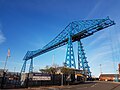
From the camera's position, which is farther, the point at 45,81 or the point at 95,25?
the point at 95,25

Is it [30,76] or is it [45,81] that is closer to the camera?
[30,76]

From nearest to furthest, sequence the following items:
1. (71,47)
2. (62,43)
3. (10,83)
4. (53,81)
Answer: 1. (10,83)
2. (53,81)
3. (71,47)
4. (62,43)

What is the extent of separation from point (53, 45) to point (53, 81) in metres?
39.8

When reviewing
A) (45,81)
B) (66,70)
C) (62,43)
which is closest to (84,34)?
(62,43)

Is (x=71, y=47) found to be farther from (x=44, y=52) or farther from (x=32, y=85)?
(x=32, y=85)

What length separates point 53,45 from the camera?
2872 inches

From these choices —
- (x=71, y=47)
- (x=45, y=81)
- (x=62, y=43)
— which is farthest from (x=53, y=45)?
(x=45, y=81)

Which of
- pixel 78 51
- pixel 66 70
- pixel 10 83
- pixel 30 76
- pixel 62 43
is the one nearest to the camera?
pixel 10 83

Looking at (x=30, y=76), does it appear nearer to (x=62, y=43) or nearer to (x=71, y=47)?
(x=71, y=47)

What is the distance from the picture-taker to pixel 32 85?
28375mm

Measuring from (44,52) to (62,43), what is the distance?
64.6ft

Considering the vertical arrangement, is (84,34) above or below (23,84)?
above

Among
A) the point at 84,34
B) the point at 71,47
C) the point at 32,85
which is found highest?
the point at 84,34

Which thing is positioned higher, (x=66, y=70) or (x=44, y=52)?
(x=44, y=52)
